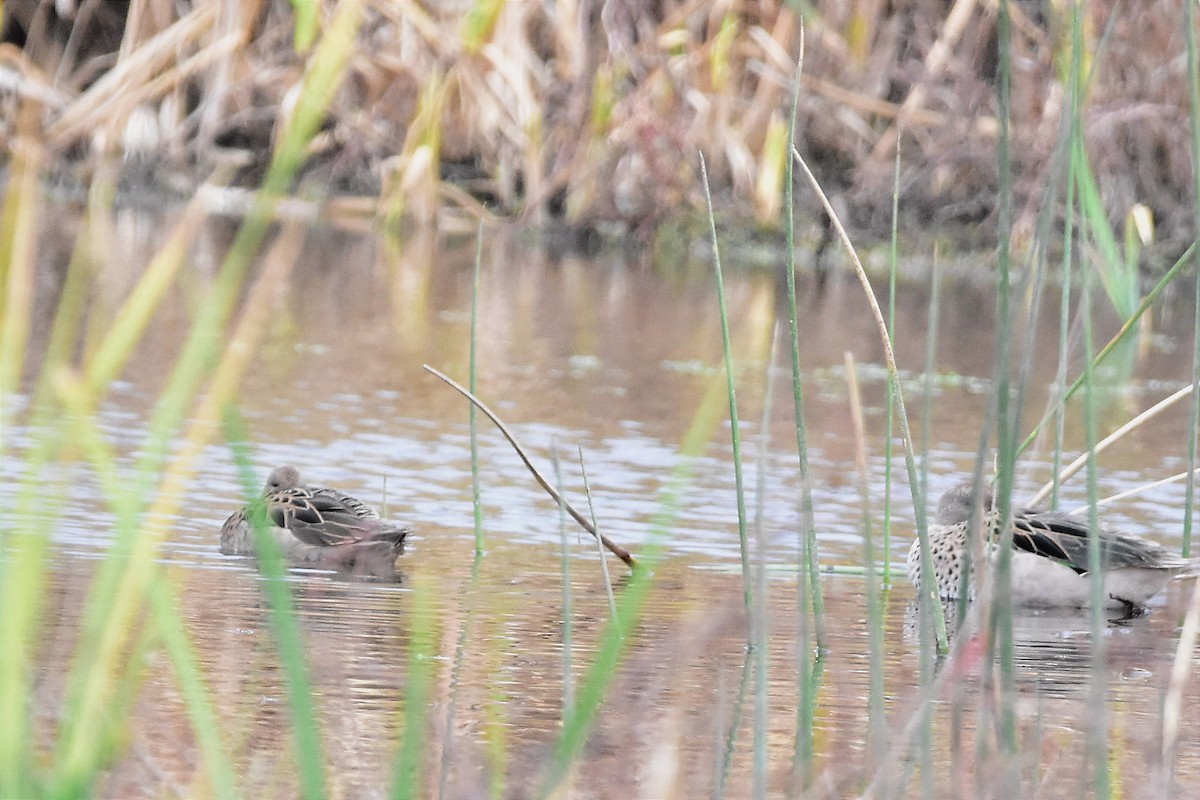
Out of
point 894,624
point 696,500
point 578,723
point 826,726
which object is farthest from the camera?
point 696,500

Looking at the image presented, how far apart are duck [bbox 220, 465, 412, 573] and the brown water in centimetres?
8

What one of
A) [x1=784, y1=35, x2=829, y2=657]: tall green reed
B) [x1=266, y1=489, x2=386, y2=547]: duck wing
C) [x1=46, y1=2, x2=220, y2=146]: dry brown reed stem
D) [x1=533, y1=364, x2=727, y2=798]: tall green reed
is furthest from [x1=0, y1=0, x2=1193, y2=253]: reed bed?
A: [x1=533, y1=364, x2=727, y2=798]: tall green reed

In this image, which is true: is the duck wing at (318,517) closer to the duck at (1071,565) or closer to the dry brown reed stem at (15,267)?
the duck at (1071,565)

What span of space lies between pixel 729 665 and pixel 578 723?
2.43 metres

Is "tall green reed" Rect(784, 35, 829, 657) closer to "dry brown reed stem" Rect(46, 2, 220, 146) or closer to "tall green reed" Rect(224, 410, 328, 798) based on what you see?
"tall green reed" Rect(224, 410, 328, 798)

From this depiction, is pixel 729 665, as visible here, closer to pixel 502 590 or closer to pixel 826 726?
Answer: pixel 826 726

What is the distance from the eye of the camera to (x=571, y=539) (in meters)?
6.61

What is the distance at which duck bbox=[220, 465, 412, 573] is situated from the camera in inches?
234

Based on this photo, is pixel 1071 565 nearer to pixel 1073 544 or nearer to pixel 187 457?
pixel 1073 544

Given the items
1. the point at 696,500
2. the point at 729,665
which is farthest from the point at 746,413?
the point at 729,665

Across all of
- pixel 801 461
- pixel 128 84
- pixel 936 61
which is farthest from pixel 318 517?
pixel 936 61

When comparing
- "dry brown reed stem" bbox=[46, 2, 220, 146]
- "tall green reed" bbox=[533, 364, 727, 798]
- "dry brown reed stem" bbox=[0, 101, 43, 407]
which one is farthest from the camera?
"dry brown reed stem" bbox=[46, 2, 220, 146]

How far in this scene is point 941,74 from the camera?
17.5 meters

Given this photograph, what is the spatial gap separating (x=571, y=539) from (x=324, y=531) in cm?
77
